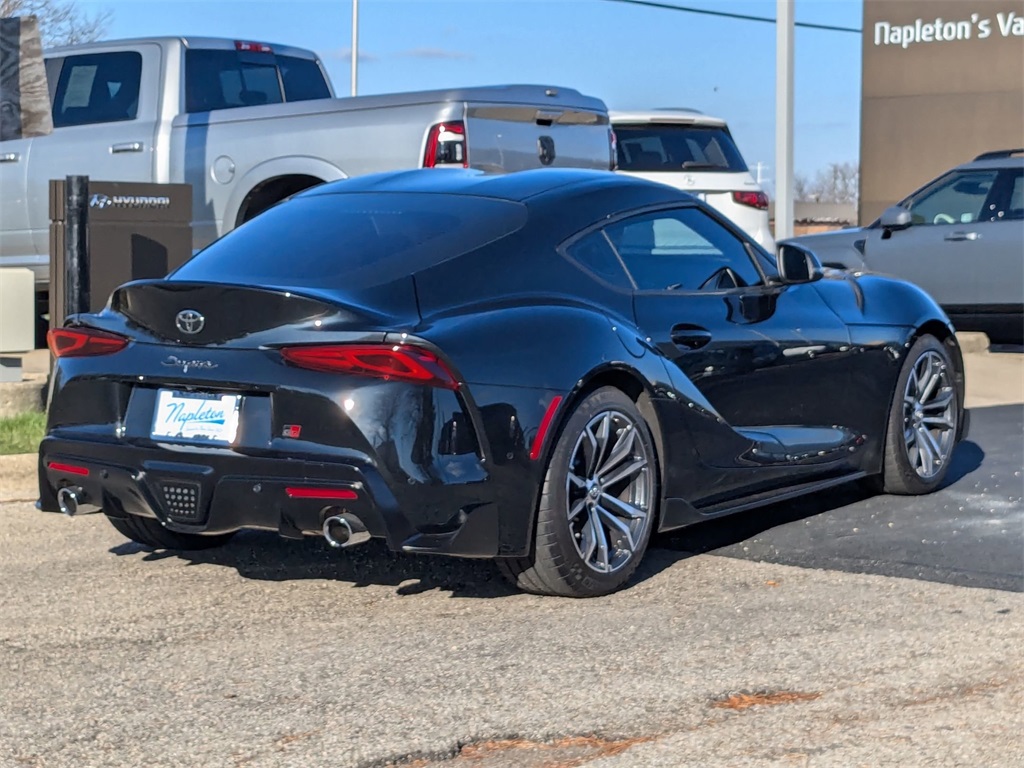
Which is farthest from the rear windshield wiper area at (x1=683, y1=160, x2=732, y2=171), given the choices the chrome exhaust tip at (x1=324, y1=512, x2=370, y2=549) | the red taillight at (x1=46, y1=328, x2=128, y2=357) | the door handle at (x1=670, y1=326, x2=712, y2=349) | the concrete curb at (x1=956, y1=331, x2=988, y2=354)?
the chrome exhaust tip at (x1=324, y1=512, x2=370, y2=549)

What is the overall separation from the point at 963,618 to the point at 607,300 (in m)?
1.65

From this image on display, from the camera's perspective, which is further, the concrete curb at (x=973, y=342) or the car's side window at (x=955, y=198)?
the car's side window at (x=955, y=198)

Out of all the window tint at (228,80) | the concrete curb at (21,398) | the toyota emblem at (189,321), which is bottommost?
the concrete curb at (21,398)

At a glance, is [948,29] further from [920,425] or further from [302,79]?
[920,425]

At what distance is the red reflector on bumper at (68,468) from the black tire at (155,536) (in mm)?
524

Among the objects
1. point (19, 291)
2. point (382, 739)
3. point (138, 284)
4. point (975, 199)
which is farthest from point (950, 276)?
point (382, 739)

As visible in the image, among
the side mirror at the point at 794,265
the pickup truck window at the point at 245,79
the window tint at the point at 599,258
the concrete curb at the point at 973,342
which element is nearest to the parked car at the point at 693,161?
the concrete curb at the point at 973,342

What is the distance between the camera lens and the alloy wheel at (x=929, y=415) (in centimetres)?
729

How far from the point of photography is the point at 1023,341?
14.3m

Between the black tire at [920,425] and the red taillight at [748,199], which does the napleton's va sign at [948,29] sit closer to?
the red taillight at [748,199]

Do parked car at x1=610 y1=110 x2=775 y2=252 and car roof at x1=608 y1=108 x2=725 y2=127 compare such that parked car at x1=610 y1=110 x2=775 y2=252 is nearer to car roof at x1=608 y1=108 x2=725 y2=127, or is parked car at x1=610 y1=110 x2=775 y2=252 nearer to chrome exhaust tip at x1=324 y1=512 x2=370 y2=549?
car roof at x1=608 y1=108 x2=725 y2=127

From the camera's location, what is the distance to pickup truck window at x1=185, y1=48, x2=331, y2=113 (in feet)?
37.5

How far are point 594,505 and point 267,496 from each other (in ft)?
3.77

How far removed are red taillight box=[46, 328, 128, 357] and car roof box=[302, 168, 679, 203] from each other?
1255 millimetres
